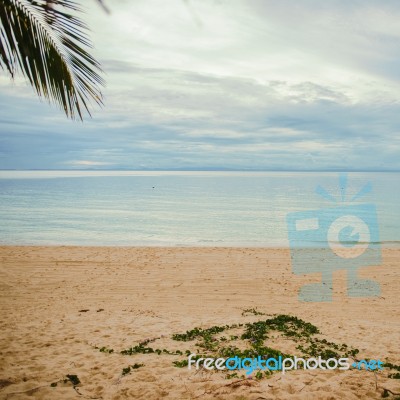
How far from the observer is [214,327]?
23.1 ft

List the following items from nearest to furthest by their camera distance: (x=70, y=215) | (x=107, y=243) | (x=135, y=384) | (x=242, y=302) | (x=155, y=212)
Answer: (x=135, y=384) → (x=242, y=302) → (x=107, y=243) → (x=70, y=215) → (x=155, y=212)

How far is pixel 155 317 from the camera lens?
8.30 m

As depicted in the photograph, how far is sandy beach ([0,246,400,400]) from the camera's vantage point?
4566 millimetres

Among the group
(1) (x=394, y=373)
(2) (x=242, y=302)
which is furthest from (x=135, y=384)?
(2) (x=242, y=302)

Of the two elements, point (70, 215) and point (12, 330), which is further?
point (70, 215)

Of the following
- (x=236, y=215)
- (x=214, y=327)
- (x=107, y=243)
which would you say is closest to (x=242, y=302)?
(x=214, y=327)

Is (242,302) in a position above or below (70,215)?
below

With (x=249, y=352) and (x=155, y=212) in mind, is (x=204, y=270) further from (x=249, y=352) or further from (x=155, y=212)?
(x=155, y=212)

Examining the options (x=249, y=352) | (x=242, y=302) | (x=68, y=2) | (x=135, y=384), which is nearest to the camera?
(x=68, y=2)

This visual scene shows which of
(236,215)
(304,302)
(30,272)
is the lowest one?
(304,302)

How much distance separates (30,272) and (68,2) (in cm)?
1221

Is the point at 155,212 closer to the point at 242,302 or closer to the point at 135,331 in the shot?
the point at 242,302

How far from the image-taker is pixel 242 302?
994 cm

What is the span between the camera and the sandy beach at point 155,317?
180 inches
